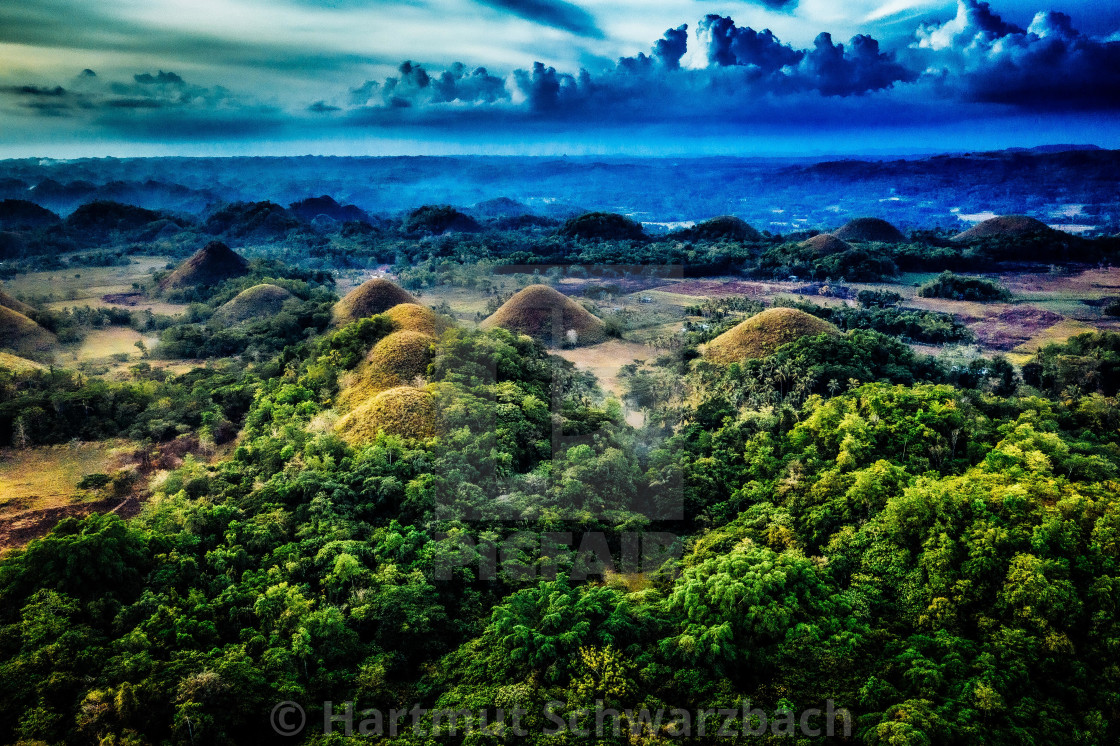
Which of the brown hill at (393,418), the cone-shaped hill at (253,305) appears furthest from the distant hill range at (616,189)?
the brown hill at (393,418)

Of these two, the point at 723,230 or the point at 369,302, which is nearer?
the point at 369,302

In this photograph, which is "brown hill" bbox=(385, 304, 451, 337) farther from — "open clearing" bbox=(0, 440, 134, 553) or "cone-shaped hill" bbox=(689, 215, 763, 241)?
"cone-shaped hill" bbox=(689, 215, 763, 241)

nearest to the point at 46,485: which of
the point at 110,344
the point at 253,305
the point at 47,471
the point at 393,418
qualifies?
the point at 47,471

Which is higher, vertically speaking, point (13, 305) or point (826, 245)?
point (826, 245)

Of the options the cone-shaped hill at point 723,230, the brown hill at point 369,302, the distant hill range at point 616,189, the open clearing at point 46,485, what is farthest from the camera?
the distant hill range at point 616,189

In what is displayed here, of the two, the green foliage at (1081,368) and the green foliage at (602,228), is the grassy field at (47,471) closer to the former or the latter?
the green foliage at (1081,368)

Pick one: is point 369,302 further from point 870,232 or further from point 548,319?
point 870,232

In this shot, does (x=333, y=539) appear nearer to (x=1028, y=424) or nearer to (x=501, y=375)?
(x=501, y=375)
